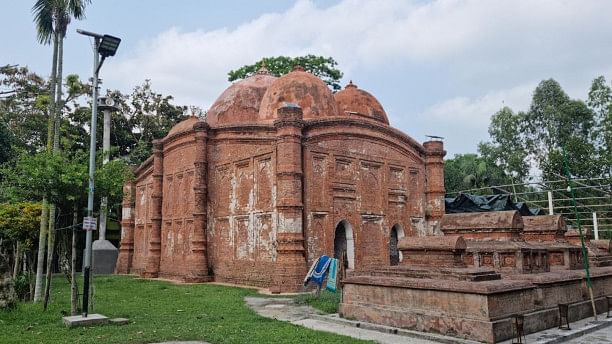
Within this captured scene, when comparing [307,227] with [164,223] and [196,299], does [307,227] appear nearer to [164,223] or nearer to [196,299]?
[196,299]

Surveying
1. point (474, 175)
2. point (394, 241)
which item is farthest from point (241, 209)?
point (474, 175)

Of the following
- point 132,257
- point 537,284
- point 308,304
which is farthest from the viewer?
point 132,257

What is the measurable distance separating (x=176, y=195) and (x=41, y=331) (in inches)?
486

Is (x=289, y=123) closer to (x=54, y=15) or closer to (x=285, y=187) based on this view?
(x=285, y=187)

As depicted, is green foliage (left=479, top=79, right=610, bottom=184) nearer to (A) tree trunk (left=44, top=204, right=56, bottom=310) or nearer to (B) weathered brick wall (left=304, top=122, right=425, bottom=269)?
(B) weathered brick wall (left=304, top=122, right=425, bottom=269)

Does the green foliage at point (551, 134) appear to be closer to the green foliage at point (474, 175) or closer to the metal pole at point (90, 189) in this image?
the green foliage at point (474, 175)

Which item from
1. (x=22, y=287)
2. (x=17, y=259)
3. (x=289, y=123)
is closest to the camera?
(x=22, y=287)

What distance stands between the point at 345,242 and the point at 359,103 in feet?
21.6

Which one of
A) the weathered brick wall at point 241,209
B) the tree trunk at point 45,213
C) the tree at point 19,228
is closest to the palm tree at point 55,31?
the tree trunk at point 45,213

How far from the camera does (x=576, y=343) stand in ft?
25.0

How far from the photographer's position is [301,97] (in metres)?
18.7

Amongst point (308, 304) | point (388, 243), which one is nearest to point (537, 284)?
point (308, 304)

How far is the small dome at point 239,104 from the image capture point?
20656 mm

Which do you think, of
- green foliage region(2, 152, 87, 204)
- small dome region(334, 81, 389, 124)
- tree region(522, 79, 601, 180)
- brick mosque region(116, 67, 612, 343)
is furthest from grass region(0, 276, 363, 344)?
tree region(522, 79, 601, 180)
